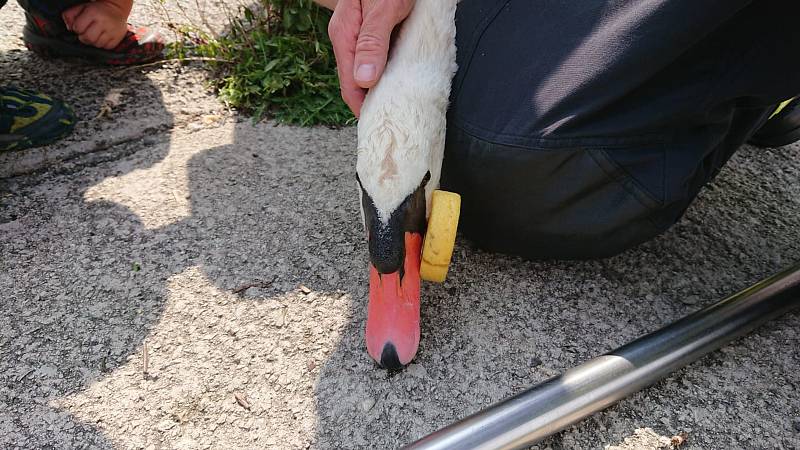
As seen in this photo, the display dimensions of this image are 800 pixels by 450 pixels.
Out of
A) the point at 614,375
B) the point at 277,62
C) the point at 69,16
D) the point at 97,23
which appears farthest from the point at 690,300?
the point at 69,16

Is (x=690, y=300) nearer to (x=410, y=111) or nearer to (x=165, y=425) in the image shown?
(x=410, y=111)

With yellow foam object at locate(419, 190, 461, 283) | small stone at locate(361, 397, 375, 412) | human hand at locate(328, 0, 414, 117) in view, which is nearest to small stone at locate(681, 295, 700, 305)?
yellow foam object at locate(419, 190, 461, 283)

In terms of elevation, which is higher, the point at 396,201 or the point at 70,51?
the point at 396,201

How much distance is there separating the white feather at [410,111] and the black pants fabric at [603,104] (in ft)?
0.19

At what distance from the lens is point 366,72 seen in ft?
4.87

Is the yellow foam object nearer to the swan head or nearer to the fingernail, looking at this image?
the swan head

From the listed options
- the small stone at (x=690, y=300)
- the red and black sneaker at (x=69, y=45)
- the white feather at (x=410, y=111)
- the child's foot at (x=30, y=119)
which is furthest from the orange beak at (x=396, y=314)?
the red and black sneaker at (x=69, y=45)

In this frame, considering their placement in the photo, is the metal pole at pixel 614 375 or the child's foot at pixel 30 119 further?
the child's foot at pixel 30 119

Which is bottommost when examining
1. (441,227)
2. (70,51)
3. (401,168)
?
(70,51)

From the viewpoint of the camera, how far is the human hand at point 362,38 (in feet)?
4.90

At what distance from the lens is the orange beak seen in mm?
1440

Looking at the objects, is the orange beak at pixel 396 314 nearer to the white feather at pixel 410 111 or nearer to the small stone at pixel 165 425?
the white feather at pixel 410 111

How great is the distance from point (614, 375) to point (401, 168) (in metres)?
0.69

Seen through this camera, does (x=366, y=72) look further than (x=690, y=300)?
No
